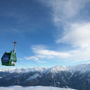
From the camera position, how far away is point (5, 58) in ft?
85.4

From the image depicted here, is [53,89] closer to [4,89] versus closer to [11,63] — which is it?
[4,89]

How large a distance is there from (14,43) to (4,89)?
1023 cm

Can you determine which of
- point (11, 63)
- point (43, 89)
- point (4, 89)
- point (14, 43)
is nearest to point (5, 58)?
point (11, 63)

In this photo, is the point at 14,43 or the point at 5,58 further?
the point at 5,58

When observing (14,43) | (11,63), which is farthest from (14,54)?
(14,43)

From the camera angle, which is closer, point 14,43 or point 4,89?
point 4,89

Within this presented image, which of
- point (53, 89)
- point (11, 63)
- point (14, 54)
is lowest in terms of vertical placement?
point (53, 89)

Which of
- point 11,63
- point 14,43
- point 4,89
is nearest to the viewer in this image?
point 4,89

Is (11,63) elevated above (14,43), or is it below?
below

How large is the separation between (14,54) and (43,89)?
14.2 metres

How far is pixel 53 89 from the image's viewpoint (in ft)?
48.4

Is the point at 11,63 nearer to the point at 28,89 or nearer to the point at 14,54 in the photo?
the point at 14,54

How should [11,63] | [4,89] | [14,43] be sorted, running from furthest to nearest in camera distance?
[11,63]
[14,43]
[4,89]

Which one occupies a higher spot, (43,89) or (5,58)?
(5,58)
